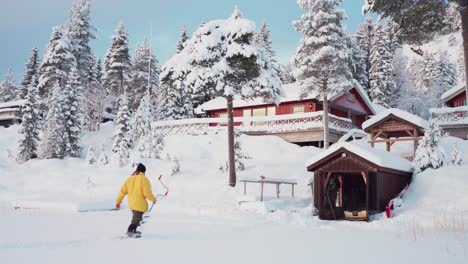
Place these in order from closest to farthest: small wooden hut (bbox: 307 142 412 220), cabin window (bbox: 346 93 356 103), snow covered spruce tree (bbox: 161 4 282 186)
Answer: small wooden hut (bbox: 307 142 412 220) < snow covered spruce tree (bbox: 161 4 282 186) < cabin window (bbox: 346 93 356 103)

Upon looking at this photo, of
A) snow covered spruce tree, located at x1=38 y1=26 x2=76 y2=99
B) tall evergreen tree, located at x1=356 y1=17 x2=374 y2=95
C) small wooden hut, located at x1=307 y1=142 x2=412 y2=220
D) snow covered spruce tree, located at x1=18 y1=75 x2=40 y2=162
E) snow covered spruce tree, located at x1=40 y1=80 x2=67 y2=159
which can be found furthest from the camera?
tall evergreen tree, located at x1=356 y1=17 x2=374 y2=95

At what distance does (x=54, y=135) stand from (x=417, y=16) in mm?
27980

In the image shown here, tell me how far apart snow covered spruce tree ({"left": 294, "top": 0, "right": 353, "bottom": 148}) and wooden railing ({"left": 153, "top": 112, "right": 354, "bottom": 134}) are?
146 inches

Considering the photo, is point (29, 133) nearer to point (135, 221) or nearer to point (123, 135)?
point (123, 135)

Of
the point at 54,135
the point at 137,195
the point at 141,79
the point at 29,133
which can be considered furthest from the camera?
the point at 141,79

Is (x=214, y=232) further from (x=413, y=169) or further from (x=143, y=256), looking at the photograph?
(x=413, y=169)

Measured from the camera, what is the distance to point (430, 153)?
18.6 metres

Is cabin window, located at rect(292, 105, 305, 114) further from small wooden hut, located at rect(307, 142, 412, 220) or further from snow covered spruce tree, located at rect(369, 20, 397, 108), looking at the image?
small wooden hut, located at rect(307, 142, 412, 220)

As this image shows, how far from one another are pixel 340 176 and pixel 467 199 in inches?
211

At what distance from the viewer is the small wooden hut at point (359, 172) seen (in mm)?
15961

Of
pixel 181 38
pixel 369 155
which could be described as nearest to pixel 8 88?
pixel 181 38

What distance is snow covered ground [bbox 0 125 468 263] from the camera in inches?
286

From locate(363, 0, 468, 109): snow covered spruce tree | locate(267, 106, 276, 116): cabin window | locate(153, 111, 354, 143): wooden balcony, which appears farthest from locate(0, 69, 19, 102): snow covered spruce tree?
locate(363, 0, 468, 109): snow covered spruce tree

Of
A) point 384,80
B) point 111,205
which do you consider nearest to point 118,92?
point 384,80
